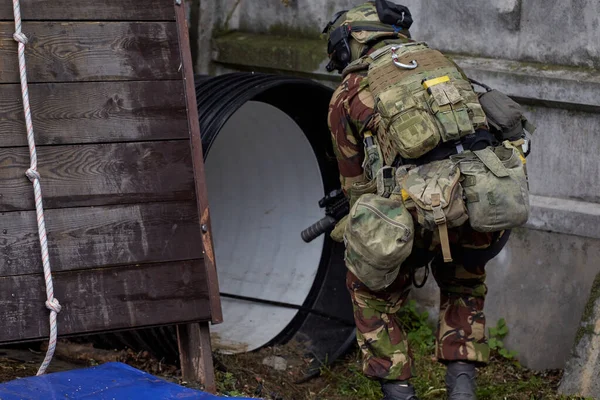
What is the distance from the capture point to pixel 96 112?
3928 mm

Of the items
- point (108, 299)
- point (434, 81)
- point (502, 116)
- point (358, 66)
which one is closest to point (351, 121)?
point (358, 66)

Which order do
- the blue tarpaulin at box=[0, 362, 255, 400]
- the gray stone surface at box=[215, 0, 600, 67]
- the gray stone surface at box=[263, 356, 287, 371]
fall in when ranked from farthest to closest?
the gray stone surface at box=[263, 356, 287, 371] < the gray stone surface at box=[215, 0, 600, 67] < the blue tarpaulin at box=[0, 362, 255, 400]

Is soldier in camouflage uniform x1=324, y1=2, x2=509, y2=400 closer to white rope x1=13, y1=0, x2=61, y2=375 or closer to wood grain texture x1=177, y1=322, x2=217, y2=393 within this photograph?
wood grain texture x1=177, y1=322, x2=217, y2=393

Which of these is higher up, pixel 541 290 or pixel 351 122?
pixel 351 122

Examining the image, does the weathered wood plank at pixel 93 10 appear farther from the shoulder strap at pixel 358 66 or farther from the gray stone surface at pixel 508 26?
the gray stone surface at pixel 508 26

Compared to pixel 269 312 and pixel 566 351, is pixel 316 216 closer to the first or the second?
pixel 269 312

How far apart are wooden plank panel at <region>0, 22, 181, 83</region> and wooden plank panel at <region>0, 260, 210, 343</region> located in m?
0.84

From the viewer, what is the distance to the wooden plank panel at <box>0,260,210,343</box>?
3.69 metres

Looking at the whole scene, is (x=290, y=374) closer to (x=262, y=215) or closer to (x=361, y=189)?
(x=262, y=215)

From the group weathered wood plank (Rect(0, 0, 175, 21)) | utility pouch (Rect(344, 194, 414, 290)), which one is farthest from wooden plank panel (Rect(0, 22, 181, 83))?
utility pouch (Rect(344, 194, 414, 290))

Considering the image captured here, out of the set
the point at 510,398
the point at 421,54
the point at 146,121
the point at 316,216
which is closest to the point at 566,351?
the point at 510,398

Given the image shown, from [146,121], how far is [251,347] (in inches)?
74.8

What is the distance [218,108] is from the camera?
185 inches

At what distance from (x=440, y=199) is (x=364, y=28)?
1.03 metres
